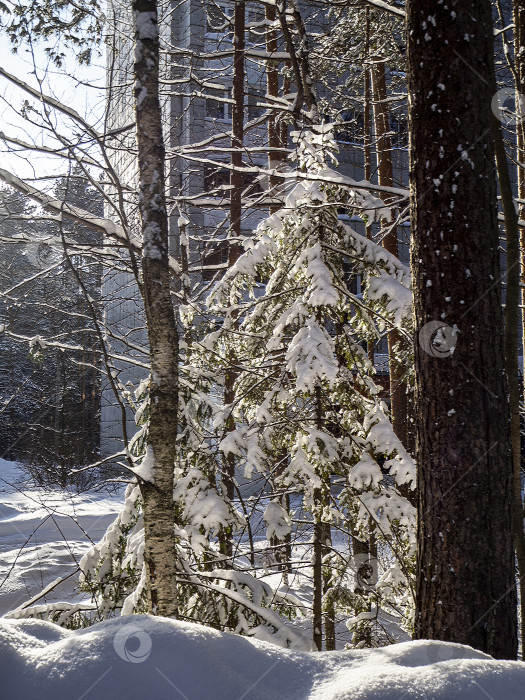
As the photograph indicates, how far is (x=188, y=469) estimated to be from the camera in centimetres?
502

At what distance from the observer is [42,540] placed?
11.9m

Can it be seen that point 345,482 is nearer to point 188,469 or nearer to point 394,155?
point 188,469

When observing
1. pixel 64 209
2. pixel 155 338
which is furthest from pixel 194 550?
pixel 64 209

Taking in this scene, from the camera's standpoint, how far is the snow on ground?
8633 millimetres

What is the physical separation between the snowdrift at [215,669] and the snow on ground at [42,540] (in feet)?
18.2

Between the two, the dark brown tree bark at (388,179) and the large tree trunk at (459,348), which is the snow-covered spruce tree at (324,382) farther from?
the dark brown tree bark at (388,179)

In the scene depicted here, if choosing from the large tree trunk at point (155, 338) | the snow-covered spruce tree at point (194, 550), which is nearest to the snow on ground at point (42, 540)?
the snow-covered spruce tree at point (194, 550)

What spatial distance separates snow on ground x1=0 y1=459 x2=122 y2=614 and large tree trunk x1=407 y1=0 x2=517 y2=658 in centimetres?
518

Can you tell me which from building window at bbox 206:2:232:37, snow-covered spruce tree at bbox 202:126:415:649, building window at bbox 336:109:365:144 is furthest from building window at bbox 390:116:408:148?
building window at bbox 206:2:232:37

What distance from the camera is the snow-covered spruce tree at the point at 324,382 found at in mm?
4805

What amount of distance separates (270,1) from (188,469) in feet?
20.7

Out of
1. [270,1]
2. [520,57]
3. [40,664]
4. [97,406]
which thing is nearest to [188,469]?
[40,664]

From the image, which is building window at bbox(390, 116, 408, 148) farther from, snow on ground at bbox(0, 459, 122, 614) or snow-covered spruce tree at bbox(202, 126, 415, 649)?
snow on ground at bbox(0, 459, 122, 614)

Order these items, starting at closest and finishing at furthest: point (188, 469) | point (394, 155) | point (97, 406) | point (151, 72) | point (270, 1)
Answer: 1. point (151, 72)
2. point (188, 469)
3. point (270, 1)
4. point (394, 155)
5. point (97, 406)
